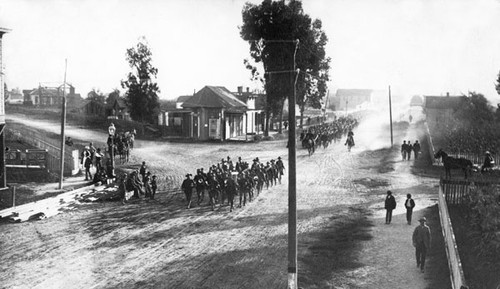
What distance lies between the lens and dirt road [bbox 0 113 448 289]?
1128 cm

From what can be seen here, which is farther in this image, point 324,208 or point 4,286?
point 324,208

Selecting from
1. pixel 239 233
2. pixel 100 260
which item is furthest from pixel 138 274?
pixel 239 233

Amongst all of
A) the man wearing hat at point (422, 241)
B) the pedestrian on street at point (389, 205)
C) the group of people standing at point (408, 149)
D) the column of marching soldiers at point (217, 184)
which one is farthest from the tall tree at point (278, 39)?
the man wearing hat at point (422, 241)

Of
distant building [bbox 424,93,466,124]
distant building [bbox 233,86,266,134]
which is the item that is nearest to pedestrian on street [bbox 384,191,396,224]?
distant building [bbox 233,86,266,134]

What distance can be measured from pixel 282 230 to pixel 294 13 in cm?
3192

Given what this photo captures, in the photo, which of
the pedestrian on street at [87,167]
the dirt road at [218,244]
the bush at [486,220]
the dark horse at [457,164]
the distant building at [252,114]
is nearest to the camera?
the dirt road at [218,244]

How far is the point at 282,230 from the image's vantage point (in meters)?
15.5

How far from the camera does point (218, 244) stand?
13.9 m

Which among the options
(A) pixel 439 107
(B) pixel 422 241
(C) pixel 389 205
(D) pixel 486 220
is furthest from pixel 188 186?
(A) pixel 439 107

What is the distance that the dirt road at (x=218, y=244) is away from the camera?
11281mm

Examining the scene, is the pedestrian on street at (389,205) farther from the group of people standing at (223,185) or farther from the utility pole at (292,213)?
the utility pole at (292,213)

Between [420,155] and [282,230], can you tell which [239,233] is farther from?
[420,155]

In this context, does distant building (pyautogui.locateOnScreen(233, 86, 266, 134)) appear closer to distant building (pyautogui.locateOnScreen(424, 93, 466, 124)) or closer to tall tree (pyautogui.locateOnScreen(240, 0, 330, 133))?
tall tree (pyautogui.locateOnScreen(240, 0, 330, 133))

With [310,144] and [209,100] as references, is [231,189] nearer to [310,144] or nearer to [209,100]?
[310,144]
